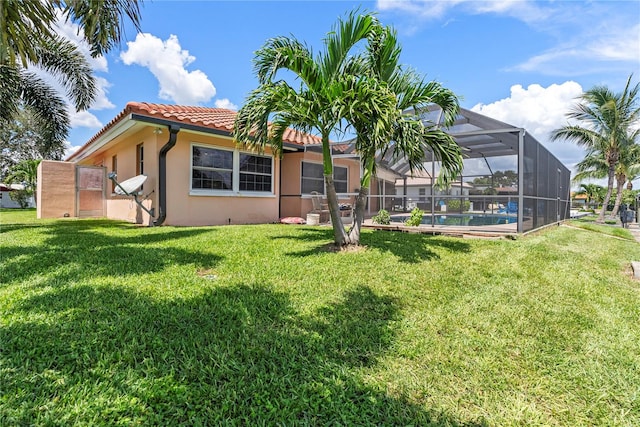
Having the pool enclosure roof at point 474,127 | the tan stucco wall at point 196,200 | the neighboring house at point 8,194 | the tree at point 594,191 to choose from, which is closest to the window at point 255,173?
the tan stucco wall at point 196,200

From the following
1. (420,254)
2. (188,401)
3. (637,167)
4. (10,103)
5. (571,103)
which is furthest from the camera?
(637,167)

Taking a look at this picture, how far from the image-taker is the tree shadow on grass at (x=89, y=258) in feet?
14.8

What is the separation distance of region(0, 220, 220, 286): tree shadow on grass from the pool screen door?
28.2 ft

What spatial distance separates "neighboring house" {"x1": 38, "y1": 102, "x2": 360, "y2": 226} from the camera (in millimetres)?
9898

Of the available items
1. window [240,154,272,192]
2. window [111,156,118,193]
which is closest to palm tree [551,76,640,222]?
window [240,154,272,192]

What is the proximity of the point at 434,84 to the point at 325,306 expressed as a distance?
509 centimetres

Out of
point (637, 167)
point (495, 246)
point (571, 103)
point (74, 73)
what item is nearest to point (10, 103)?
point (74, 73)

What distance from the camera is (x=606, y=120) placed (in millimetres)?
18797

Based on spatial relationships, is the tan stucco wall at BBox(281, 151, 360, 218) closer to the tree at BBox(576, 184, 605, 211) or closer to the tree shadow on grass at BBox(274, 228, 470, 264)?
the tree shadow on grass at BBox(274, 228, 470, 264)

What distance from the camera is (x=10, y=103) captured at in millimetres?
11758

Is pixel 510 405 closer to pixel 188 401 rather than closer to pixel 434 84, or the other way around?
pixel 188 401

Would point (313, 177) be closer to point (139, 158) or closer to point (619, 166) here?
point (139, 158)

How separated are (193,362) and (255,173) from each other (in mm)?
10250

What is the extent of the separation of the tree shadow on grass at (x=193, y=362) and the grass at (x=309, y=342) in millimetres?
13
